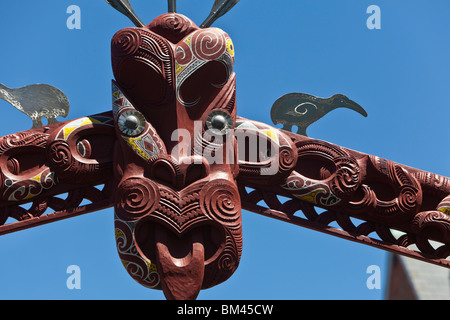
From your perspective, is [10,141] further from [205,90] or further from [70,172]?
[205,90]

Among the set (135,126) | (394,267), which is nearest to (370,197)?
(135,126)

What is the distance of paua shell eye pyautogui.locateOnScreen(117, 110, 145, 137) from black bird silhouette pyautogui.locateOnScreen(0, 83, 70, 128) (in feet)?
1.55

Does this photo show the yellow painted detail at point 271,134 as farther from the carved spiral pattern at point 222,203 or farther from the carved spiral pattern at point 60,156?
the carved spiral pattern at point 60,156

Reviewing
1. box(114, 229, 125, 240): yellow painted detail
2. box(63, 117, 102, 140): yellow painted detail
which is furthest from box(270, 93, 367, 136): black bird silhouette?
box(114, 229, 125, 240): yellow painted detail

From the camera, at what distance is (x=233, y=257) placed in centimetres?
502

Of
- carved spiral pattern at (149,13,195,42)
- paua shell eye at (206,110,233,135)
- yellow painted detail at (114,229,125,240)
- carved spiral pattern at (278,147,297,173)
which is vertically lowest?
yellow painted detail at (114,229,125,240)

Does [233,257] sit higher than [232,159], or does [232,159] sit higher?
[232,159]

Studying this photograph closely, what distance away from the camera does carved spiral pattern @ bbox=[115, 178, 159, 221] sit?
4953mm

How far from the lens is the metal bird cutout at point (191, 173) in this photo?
16.4 feet

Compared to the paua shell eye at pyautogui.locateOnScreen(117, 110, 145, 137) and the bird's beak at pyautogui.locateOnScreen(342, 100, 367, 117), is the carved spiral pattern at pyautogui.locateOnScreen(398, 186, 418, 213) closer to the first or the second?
the bird's beak at pyautogui.locateOnScreen(342, 100, 367, 117)

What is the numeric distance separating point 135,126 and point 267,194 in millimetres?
935

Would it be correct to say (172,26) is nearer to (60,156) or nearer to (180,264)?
(60,156)

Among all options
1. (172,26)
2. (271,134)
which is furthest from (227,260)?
(172,26)

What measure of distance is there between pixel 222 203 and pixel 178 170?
1.03 ft
